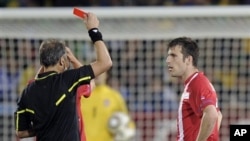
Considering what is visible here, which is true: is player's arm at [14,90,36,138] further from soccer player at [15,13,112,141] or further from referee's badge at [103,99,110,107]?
referee's badge at [103,99,110,107]

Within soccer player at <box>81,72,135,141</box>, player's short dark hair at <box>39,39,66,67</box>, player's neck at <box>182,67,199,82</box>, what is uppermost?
player's short dark hair at <box>39,39,66,67</box>

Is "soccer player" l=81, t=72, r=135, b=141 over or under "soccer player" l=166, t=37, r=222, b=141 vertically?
under

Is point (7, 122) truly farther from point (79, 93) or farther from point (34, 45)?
point (79, 93)

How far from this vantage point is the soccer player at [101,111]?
1005 centimetres

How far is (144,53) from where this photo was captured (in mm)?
11273

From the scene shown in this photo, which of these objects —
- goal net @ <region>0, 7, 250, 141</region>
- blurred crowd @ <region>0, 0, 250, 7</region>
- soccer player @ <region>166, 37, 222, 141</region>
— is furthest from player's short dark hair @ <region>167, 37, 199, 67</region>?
blurred crowd @ <region>0, 0, 250, 7</region>

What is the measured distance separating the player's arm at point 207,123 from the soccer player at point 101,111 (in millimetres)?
3138

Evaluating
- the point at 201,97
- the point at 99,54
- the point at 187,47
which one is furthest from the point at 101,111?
the point at 99,54

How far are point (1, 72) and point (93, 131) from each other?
5.83 ft

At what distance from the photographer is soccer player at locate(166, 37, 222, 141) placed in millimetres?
6930

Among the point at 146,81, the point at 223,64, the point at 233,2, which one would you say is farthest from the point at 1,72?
the point at 233,2

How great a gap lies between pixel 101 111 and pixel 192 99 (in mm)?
3105

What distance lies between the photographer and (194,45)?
7422 mm

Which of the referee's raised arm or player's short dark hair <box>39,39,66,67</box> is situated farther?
player's short dark hair <box>39,39,66,67</box>
